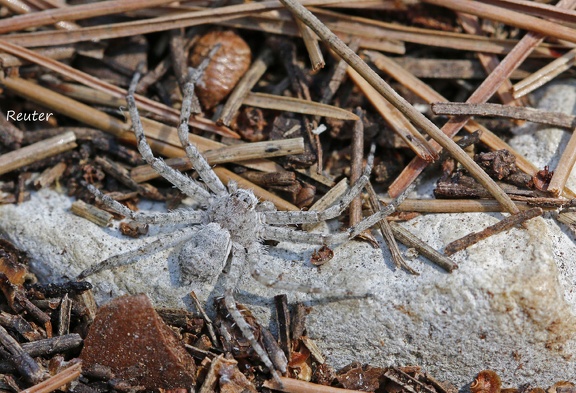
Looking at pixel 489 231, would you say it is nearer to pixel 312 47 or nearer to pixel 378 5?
pixel 312 47

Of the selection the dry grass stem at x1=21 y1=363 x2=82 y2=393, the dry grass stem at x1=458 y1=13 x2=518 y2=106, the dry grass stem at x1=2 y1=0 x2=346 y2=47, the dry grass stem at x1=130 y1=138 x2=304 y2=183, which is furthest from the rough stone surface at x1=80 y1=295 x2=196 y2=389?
the dry grass stem at x1=458 y1=13 x2=518 y2=106

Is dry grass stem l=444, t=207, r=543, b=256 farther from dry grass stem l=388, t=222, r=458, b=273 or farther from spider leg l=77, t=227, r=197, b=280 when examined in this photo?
spider leg l=77, t=227, r=197, b=280

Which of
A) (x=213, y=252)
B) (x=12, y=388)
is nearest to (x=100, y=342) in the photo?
(x=12, y=388)

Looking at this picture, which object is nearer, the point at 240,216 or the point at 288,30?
the point at 240,216

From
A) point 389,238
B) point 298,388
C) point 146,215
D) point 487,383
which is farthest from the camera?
point 146,215

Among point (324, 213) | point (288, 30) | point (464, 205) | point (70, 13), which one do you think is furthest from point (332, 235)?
point (70, 13)

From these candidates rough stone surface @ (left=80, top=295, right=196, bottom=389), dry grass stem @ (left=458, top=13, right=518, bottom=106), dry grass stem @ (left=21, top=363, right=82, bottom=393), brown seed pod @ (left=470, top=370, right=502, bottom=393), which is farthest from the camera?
dry grass stem @ (left=458, top=13, right=518, bottom=106)

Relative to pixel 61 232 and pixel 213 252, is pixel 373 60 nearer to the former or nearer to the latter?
pixel 213 252
